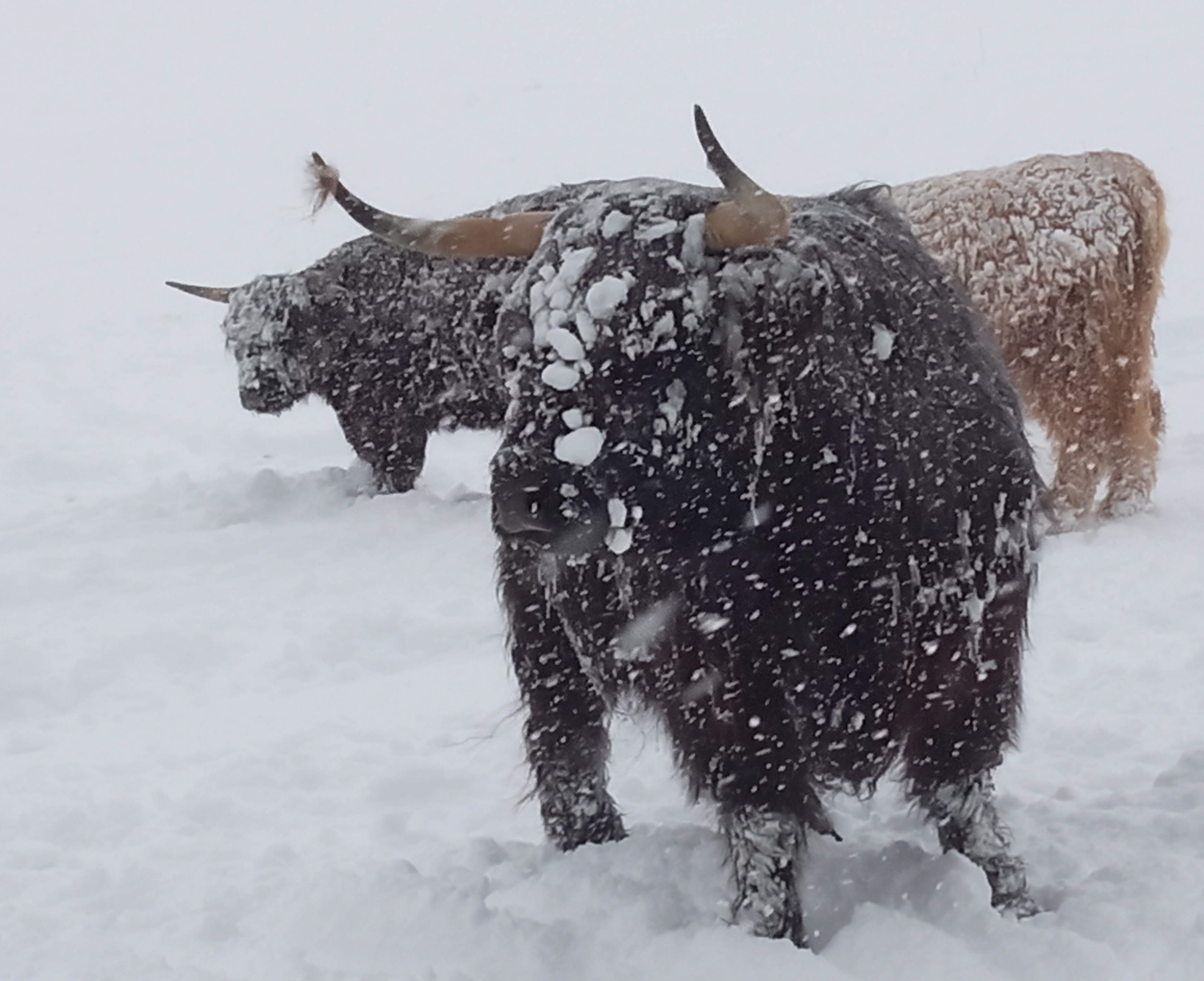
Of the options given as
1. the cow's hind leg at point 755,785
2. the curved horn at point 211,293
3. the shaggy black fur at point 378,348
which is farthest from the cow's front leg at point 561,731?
the curved horn at point 211,293

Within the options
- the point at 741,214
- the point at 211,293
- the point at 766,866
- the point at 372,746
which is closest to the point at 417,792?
the point at 372,746

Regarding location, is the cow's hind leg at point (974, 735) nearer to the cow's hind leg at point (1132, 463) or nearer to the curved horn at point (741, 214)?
the curved horn at point (741, 214)

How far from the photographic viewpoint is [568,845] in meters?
3.14

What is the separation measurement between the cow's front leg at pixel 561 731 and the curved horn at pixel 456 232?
690mm

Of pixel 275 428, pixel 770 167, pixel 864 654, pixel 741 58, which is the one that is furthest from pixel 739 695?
pixel 741 58

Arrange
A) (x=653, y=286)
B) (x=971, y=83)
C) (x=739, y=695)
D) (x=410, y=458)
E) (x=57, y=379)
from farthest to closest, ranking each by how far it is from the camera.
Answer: (x=971, y=83), (x=57, y=379), (x=410, y=458), (x=739, y=695), (x=653, y=286)

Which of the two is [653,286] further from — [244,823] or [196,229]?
[196,229]

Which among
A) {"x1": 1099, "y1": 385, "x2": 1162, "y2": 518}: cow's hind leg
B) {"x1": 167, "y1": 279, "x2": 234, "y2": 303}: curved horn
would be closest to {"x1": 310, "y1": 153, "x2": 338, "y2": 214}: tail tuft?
{"x1": 1099, "y1": 385, "x2": 1162, "y2": 518}: cow's hind leg

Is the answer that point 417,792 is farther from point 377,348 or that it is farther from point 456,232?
point 377,348

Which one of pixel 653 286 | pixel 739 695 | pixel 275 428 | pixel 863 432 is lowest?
pixel 275 428

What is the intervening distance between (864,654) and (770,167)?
1385cm

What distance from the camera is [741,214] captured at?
2.33 meters

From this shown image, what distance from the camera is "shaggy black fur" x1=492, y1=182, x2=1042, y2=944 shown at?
2.36 m

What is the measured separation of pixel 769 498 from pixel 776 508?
0.02 metres
